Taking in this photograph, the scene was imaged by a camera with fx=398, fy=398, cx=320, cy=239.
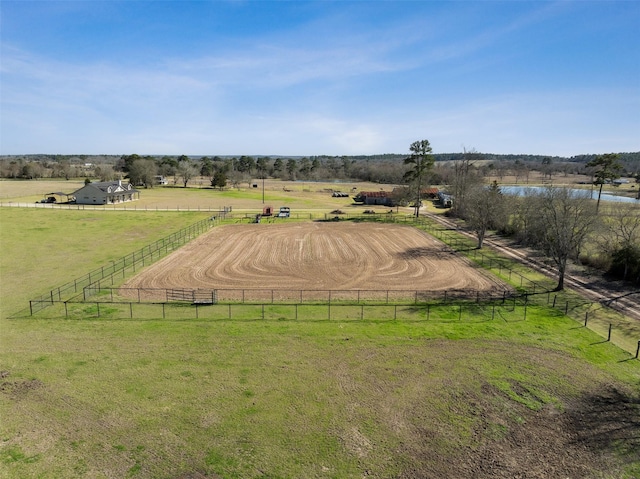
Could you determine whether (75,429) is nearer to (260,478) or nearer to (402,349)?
(260,478)

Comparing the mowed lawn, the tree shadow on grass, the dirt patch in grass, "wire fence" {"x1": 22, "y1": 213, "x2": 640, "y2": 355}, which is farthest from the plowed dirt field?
the tree shadow on grass

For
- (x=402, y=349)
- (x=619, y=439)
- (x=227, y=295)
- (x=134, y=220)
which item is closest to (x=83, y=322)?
(x=227, y=295)

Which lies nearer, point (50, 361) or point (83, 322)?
point (50, 361)

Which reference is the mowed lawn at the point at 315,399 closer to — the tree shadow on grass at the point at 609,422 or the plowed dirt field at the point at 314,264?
the tree shadow on grass at the point at 609,422

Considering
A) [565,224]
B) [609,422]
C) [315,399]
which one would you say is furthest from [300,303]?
[565,224]

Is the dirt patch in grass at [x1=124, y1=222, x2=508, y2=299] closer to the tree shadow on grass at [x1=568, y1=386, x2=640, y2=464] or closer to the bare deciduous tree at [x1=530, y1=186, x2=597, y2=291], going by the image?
the bare deciduous tree at [x1=530, y1=186, x2=597, y2=291]

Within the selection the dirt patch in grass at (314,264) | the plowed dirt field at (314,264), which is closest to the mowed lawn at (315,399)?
the dirt patch in grass at (314,264)

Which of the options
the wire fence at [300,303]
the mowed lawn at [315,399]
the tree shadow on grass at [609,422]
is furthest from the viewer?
the wire fence at [300,303]
